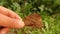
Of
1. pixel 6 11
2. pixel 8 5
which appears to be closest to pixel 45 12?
pixel 8 5

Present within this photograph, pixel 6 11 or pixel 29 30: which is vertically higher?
pixel 6 11

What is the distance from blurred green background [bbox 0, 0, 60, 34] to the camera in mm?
3347

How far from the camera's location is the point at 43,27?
11.3 feet

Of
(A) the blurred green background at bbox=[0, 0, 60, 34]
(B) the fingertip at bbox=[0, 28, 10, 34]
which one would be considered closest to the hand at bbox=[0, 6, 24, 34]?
(B) the fingertip at bbox=[0, 28, 10, 34]

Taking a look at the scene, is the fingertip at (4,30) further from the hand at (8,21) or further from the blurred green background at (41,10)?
the blurred green background at (41,10)

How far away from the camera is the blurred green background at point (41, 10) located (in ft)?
11.0

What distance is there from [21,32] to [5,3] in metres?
0.66

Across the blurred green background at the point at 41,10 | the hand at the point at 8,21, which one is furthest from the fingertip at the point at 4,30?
the blurred green background at the point at 41,10

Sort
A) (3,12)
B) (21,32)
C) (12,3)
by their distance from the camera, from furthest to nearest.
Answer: (12,3) → (21,32) → (3,12)

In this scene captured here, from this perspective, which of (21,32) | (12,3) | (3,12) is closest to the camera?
(3,12)

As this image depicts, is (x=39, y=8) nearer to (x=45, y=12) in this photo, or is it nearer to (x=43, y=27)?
(x=45, y=12)

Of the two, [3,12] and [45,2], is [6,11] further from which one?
[45,2]

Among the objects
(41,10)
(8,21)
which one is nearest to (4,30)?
(8,21)

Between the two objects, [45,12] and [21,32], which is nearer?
[21,32]
